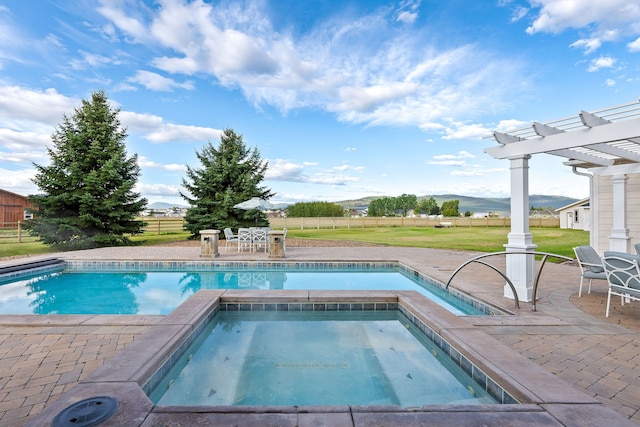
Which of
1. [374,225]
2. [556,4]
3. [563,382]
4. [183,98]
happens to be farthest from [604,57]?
[374,225]

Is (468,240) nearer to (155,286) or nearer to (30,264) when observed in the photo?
(155,286)

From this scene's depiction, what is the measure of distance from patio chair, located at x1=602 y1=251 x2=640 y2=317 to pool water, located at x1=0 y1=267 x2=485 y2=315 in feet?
5.40

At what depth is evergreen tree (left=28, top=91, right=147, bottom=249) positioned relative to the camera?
12.2m

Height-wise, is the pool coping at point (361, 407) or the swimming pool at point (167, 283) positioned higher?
the pool coping at point (361, 407)

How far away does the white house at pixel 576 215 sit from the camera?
2520 centimetres

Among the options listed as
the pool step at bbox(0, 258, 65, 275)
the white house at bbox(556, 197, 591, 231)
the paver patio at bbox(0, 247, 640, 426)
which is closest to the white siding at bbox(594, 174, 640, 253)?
the paver patio at bbox(0, 247, 640, 426)

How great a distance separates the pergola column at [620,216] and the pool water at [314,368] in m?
5.65

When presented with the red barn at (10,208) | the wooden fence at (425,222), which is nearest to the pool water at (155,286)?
the wooden fence at (425,222)

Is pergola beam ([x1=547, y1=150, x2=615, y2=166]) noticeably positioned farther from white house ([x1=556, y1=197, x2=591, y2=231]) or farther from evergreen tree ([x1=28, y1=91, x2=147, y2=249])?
white house ([x1=556, y1=197, x2=591, y2=231])

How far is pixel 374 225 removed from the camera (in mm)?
29094

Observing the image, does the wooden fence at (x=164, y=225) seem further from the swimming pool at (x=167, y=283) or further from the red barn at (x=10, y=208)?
the swimming pool at (x=167, y=283)

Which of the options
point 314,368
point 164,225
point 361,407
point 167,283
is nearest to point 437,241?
point 167,283

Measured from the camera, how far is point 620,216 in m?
6.62

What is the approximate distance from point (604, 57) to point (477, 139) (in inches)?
303
